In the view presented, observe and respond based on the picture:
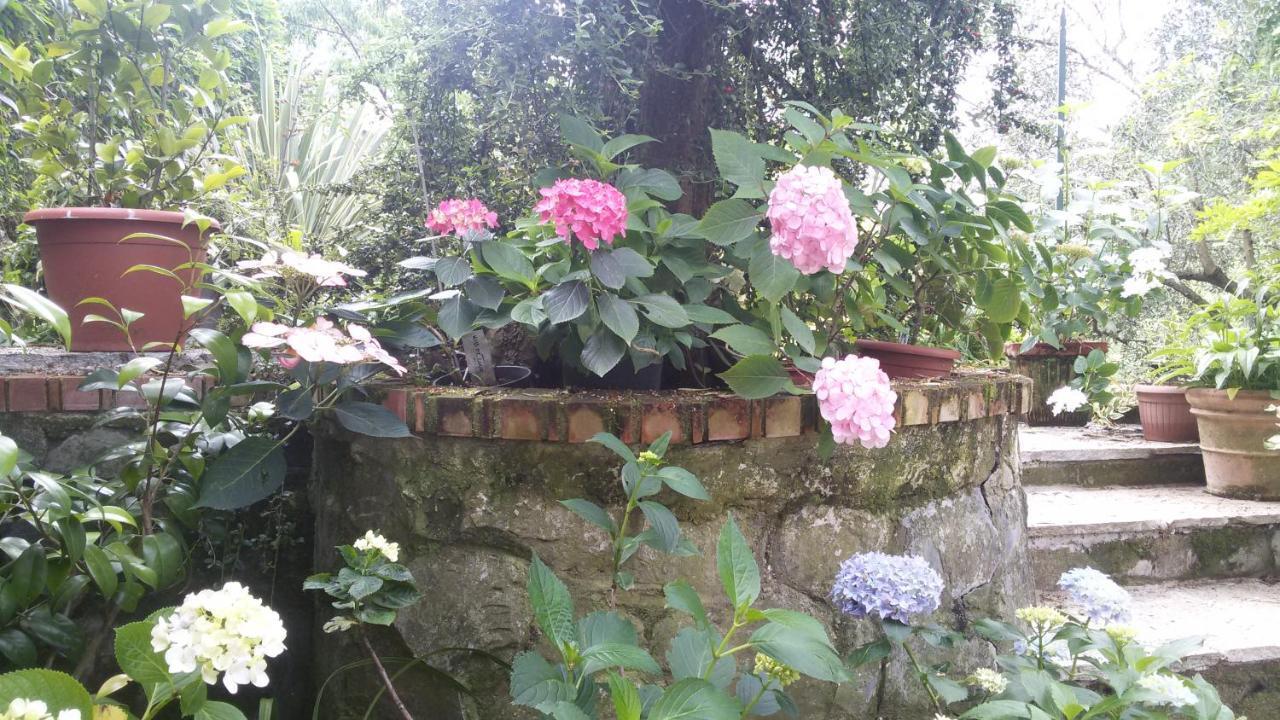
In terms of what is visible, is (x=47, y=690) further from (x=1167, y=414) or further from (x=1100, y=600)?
(x=1167, y=414)

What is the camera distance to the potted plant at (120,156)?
1667mm

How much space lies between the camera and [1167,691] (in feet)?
3.85

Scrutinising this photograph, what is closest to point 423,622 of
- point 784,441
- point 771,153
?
point 784,441

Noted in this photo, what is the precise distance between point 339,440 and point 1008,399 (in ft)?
4.58

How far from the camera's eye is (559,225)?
1.28m

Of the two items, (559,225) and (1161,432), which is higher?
(559,225)

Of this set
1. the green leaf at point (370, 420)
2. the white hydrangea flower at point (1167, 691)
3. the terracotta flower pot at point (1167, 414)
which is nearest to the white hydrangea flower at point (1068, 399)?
the terracotta flower pot at point (1167, 414)

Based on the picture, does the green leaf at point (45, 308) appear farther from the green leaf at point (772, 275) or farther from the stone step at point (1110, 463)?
the stone step at point (1110, 463)

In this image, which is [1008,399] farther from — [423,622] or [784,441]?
[423,622]

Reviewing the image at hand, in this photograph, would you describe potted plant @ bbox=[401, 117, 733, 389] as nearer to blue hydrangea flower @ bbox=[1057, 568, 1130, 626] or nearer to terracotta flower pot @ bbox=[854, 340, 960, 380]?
terracotta flower pot @ bbox=[854, 340, 960, 380]

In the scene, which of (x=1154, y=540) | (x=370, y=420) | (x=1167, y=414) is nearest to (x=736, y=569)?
(x=370, y=420)

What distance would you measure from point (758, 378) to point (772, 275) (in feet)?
0.55

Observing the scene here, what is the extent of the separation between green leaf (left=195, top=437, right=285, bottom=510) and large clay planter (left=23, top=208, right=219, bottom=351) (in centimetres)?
49

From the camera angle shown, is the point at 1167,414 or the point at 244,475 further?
the point at 1167,414
